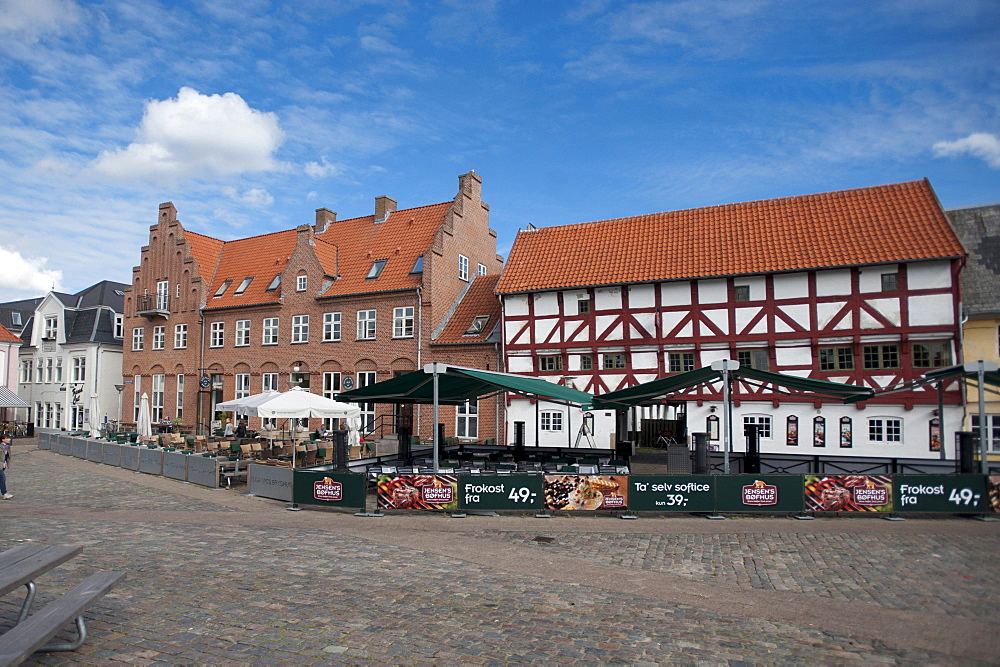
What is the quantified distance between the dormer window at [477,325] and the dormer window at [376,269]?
6219mm

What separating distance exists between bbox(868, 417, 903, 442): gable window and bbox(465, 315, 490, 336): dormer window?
1541cm

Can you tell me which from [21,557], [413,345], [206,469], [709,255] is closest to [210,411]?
[413,345]

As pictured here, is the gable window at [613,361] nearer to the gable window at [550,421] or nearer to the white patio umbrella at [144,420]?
the gable window at [550,421]

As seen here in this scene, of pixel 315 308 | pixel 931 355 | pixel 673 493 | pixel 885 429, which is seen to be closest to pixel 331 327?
pixel 315 308

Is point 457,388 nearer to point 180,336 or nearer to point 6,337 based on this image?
point 180,336

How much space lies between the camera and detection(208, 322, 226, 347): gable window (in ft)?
125

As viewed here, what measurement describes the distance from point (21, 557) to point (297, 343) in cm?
2892

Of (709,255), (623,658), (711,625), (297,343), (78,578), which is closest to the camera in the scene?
(623,658)

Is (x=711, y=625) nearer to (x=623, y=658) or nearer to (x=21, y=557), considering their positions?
(x=623, y=658)

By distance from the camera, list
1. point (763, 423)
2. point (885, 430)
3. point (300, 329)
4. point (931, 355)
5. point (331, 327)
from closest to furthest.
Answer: point (931, 355), point (885, 430), point (763, 423), point (331, 327), point (300, 329)

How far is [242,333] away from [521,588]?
3214cm

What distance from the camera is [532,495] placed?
1423 cm

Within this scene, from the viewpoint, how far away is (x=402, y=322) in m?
31.8

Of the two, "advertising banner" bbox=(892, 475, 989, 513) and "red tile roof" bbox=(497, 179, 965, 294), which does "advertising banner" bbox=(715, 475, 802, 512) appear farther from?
"red tile roof" bbox=(497, 179, 965, 294)
